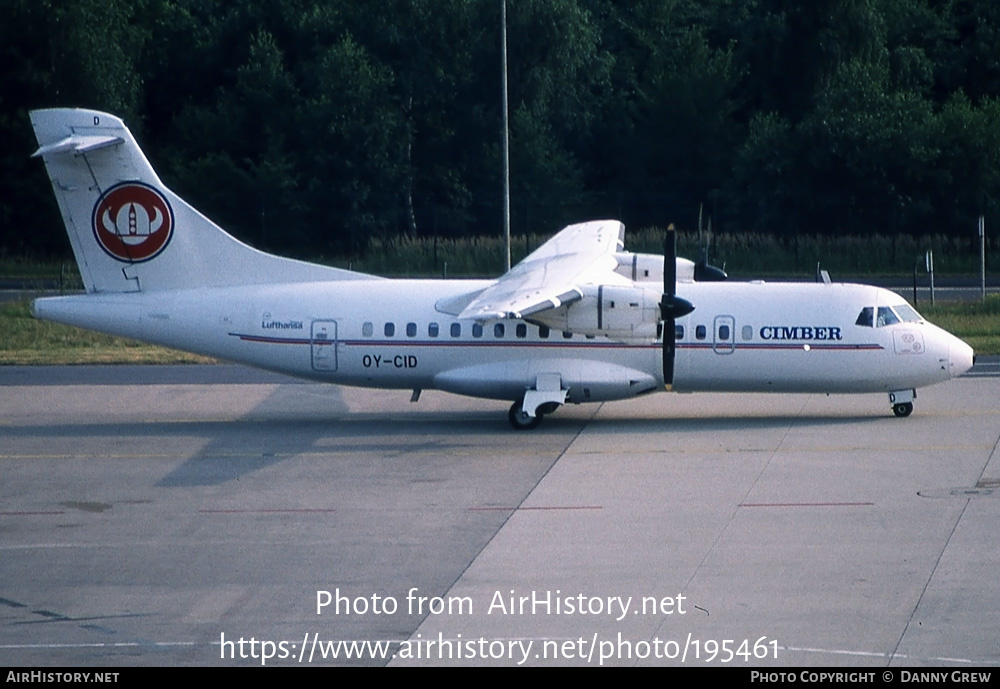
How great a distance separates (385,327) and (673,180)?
37.9m

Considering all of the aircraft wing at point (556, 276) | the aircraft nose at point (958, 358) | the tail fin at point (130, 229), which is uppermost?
Answer: the tail fin at point (130, 229)

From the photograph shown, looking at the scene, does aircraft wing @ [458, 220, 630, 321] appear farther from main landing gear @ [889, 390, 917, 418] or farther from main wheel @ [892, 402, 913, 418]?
main wheel @ [892, 402, 913, 418]

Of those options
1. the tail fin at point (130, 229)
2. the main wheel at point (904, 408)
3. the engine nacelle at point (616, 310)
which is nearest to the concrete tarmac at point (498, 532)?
the main wheel at point (904, 408)

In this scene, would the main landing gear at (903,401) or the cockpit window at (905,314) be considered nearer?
the cockpit window at (905,314)

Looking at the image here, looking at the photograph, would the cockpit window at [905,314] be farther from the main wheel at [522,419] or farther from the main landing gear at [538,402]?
the main wheel at [522,419]

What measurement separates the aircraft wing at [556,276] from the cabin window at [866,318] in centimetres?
435

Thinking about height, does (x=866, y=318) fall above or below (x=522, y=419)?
above

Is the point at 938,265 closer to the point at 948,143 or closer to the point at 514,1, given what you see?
the point at 948,143

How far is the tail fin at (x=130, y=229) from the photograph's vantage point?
23.9 metres

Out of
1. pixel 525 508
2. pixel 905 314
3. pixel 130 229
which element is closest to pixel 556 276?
pixel 525 508

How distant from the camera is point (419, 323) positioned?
23.8 meters

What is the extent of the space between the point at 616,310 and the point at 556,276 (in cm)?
134

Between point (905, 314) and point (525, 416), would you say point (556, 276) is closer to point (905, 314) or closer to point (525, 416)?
point (525, 416)
